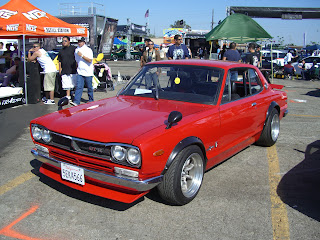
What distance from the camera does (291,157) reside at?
16.9 ft

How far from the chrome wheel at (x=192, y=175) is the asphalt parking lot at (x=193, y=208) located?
15 cm

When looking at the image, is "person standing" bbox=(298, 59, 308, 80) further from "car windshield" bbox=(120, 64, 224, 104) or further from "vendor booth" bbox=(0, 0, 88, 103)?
"car windshield" bbox=(120, 64, 224, 104)

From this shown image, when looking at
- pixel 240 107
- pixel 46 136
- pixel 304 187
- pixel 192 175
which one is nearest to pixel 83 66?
pixel 46 136

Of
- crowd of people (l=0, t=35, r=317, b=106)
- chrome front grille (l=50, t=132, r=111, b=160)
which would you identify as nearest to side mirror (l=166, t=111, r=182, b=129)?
chrome front grille (l=50, t=132, r=111, b=160)

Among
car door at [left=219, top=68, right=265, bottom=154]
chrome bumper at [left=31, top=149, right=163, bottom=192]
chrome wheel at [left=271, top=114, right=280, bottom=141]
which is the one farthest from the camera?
chrome wheel at [left=271, top=114, right=280, bottom=141]

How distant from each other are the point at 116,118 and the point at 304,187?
2493mm

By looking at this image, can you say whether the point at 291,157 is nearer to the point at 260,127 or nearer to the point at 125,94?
the point at 260,127

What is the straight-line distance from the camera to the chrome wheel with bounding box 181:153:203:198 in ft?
11.6

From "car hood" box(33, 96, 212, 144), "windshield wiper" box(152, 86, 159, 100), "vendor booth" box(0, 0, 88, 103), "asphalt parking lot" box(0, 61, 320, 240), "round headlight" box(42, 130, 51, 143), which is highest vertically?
"vendor booth" box(0, 0, 88, 103)

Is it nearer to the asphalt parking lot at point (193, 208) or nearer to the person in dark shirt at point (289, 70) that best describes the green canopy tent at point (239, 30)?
the person in dark shirt at point (289, 70)

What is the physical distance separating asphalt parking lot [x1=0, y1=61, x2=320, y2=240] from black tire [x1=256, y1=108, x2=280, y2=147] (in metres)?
0.37

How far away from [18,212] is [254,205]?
251 cm

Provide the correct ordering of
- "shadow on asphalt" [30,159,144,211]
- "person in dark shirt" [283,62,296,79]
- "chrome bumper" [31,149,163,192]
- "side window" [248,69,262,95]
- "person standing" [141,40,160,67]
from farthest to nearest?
"person in dark shirt" [283,62,296,79], "person standing" [141,40,160,67], "side window" [248,69,262,95], "shadow on asphalt" [30,159,144,211], "chrome bumper" [31,149,163,192]

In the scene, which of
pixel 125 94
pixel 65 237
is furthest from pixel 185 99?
pixel 65 237
